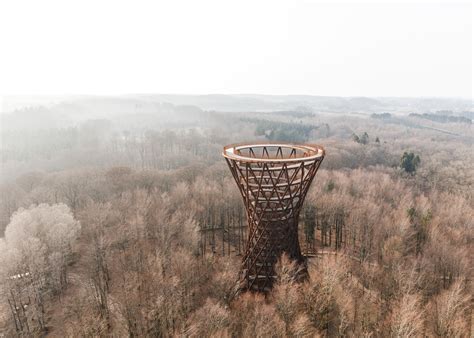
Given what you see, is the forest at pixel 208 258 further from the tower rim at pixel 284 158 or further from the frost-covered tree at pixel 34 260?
the tower rim at pixel 284 158

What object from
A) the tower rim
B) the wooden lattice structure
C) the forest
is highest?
the tower rim

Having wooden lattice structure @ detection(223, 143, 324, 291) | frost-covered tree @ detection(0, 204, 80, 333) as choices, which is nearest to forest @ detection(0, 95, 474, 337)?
frost-covered tree @ detection(0, 204, 80, 333)

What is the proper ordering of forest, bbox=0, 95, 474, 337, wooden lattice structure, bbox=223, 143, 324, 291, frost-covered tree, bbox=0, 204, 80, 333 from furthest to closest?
frost-covered tree, bbox=0, 204, 80, 333 < wooden lattice structure, bbox=223, 143, 324, 291 < forest, bbox=0, 95, 474, 337

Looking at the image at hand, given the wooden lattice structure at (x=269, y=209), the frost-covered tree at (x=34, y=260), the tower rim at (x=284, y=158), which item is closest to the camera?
the tower rim at (x=284, y=158)

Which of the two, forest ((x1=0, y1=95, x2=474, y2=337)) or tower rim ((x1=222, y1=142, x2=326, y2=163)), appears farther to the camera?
tower rim ((x1=222, y1=142, x2=326, y2=163))

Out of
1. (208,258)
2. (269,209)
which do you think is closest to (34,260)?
(208,258)

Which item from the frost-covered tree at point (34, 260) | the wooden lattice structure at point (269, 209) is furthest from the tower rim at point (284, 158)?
the frost-covered tree at point (34, 260)

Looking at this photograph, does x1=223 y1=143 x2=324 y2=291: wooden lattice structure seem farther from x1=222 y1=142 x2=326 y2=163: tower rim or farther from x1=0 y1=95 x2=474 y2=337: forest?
x1=0 y1=95 x2=474 y2=337: forest

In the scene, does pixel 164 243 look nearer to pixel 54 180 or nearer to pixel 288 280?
pixel 288 280
